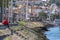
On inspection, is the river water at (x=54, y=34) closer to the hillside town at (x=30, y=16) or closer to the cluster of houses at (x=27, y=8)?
the hillside town at (x=30, y=16)

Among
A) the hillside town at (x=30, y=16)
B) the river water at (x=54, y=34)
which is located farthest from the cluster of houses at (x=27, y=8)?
the river water at (x=54, y=34)

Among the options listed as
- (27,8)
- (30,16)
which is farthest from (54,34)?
(27,8)

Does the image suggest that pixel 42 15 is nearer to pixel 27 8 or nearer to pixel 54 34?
pixel 27 8

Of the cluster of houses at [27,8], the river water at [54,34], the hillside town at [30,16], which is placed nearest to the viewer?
the river water at [54,34]

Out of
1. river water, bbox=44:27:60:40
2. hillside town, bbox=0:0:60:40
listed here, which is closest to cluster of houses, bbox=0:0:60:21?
hillside town, bbox=0:0:60:40

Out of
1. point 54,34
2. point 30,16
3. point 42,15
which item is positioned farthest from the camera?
point 42,15

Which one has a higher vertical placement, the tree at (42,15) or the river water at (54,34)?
the tree at (42,15)

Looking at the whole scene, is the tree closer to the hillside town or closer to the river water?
the hillside town

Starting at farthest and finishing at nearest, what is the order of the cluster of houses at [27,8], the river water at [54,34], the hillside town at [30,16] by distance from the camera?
the cluster of houses at [27,8]
the hillside town at [30,16]
the river water at [54,34]
